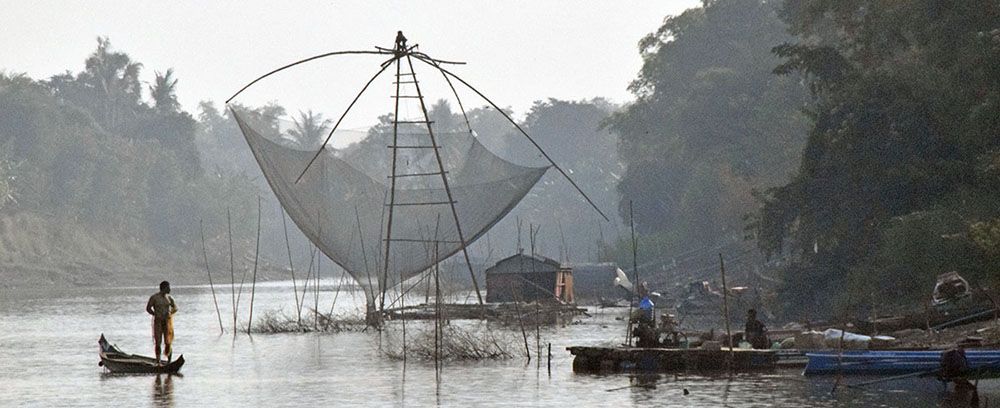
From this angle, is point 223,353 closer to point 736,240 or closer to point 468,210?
point 468,210

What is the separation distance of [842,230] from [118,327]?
1854cm

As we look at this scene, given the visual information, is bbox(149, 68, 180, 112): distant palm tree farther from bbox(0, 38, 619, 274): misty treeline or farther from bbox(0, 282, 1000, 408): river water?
bbox(0, 282, 1000, 408): river water

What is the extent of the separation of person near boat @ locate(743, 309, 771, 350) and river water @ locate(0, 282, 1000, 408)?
98 cm

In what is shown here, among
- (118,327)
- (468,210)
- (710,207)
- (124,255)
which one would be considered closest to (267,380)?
(468,210)

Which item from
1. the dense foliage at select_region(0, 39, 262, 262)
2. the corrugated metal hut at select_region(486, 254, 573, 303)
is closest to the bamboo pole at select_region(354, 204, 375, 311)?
the corrugated metal hut at select_region(486, 254, 573, 303)

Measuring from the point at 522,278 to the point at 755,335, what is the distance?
21.6 m

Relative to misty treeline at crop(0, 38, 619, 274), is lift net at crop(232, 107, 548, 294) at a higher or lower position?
lower

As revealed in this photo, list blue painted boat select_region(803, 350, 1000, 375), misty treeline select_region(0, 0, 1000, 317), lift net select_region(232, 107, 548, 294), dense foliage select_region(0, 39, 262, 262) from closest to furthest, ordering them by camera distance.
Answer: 1. blue painted boat select_region(803, 350, 1000, 375)
2. misty treeline select_region(0, 0, 1000, 317)
3. lift net select_region(232, 107, 548, 294)
4. dense foliage select_region(0, 39, 262, 262)

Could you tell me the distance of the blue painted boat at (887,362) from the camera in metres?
20.4

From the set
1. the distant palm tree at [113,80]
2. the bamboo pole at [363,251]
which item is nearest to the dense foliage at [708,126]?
the bamboo pole at [363,251]

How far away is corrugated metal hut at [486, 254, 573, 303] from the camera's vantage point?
45.2m

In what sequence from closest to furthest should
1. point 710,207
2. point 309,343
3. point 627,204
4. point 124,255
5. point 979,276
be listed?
point 979,276
point 309,343
point 710,207
point 627,204
point 124,255

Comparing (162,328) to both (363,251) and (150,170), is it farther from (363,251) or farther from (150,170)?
(150,170)

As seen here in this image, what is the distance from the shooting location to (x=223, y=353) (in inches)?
1212
